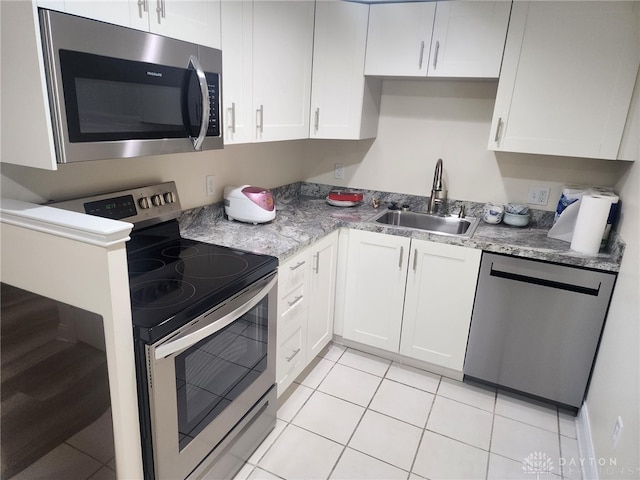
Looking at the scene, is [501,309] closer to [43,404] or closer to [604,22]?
[604,22]

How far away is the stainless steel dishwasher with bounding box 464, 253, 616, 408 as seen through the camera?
2059 millimetres

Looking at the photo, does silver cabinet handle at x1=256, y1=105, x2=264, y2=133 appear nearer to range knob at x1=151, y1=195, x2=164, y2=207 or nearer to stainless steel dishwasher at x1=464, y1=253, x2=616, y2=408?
range knob at x1=151, y1=195, x2=164, y2=207

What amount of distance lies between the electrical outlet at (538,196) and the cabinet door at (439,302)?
2.14 ft

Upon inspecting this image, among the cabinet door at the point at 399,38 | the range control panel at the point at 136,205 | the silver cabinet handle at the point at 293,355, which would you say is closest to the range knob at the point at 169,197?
the range control panel at the point at 136,205

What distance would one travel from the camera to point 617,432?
1.59 m

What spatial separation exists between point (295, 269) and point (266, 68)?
3.22ft

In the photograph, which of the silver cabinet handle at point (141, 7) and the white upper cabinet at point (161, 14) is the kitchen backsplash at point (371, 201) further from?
the silver cabinet handle at point (141, 7)

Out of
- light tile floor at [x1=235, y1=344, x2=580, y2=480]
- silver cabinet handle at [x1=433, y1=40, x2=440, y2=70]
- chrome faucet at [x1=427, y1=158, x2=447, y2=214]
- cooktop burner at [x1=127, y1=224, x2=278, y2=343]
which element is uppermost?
silver cabinet handle at [x1=433, y1=40, x2=440, y2=70]

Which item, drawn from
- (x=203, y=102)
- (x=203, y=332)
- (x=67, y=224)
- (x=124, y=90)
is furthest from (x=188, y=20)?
(x=203, y=332)

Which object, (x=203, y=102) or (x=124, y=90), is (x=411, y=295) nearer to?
(x=203, y=102)

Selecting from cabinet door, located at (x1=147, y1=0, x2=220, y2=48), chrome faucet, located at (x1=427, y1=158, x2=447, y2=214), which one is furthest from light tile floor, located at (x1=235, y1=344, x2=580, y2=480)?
cabinet door, located at (x1=147, y1=0, x2=220, y2=48)

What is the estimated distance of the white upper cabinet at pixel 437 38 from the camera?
217 cm

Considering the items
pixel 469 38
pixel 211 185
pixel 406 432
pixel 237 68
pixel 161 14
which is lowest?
pixel 406 432

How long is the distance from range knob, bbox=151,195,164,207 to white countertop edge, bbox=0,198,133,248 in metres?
0.61
